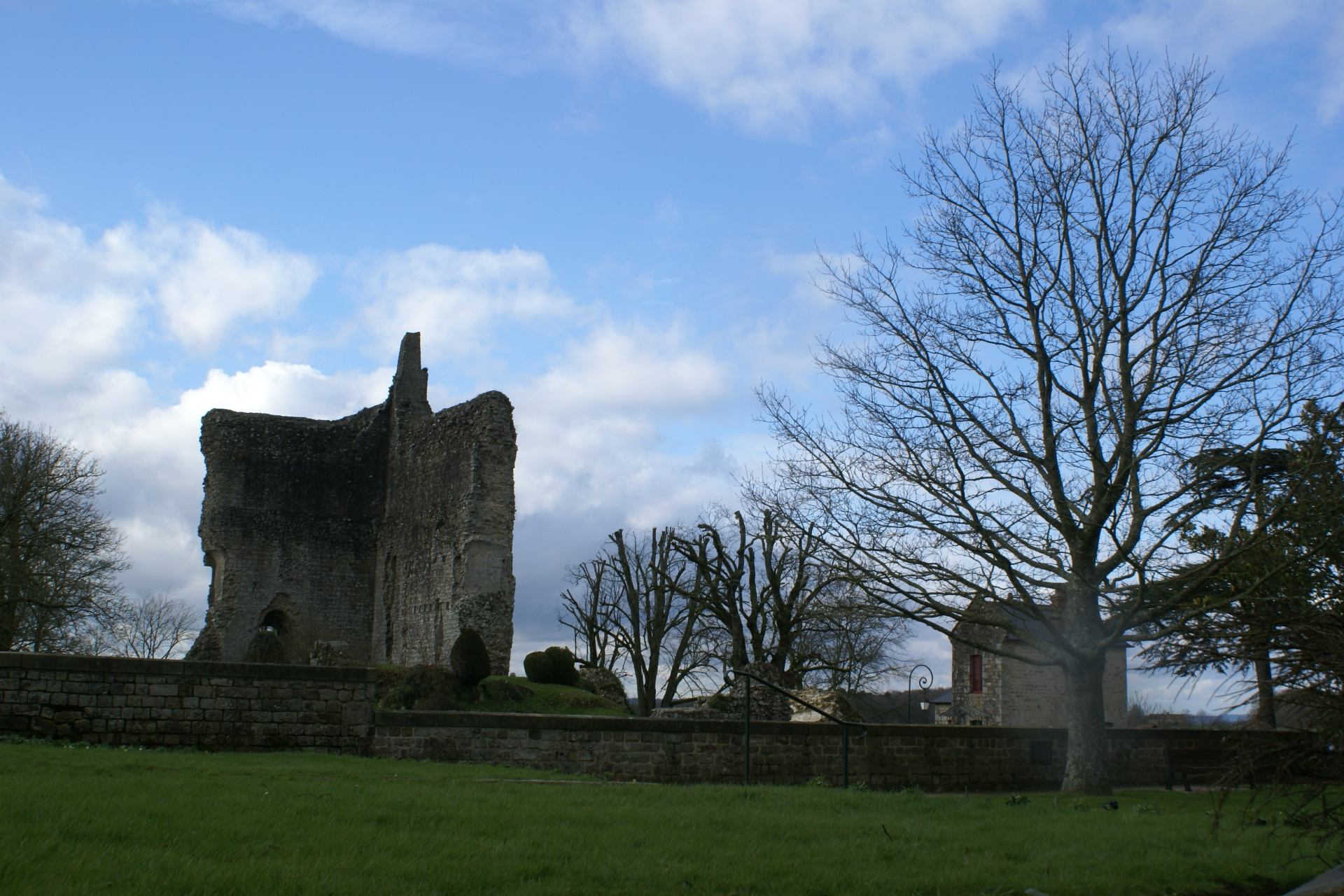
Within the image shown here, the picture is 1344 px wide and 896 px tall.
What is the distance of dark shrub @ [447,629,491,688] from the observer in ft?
65.9

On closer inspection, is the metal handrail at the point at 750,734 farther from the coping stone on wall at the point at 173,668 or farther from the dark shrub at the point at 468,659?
the dark shrub at the point at 468,659

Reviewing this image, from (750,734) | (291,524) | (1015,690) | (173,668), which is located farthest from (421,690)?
(1015,690)

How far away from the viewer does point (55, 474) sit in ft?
97.9

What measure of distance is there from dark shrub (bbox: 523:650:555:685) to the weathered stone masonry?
410 inches

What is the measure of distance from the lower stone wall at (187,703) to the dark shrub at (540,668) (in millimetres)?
10712

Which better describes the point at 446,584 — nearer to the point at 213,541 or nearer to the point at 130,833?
the point at 213,541

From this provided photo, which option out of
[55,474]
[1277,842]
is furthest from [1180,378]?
[55,474]

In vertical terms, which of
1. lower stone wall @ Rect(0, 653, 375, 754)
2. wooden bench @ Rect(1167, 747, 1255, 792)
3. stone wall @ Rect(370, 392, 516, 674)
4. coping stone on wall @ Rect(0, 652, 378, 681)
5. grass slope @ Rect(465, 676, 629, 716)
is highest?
stone wall @ Rect(370, 392, 516, 674)

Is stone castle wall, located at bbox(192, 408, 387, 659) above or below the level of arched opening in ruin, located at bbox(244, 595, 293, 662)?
above

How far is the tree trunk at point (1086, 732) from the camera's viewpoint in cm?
1455

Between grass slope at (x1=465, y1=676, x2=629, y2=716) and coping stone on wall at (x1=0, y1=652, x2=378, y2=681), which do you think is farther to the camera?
grass slope at (x1=465, y1=676, x2=629, y2=716)

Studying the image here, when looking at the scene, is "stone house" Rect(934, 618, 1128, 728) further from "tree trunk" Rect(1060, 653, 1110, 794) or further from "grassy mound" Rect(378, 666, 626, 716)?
"tree trunk" Rect(1060, 653, 1110, 794)

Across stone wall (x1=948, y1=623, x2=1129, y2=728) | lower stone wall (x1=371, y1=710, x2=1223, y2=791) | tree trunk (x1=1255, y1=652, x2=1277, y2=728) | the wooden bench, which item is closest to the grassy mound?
lower stone wall (x1=371, y1=710, x2=1223, y2=791)

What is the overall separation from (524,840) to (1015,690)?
2784 centimetres
